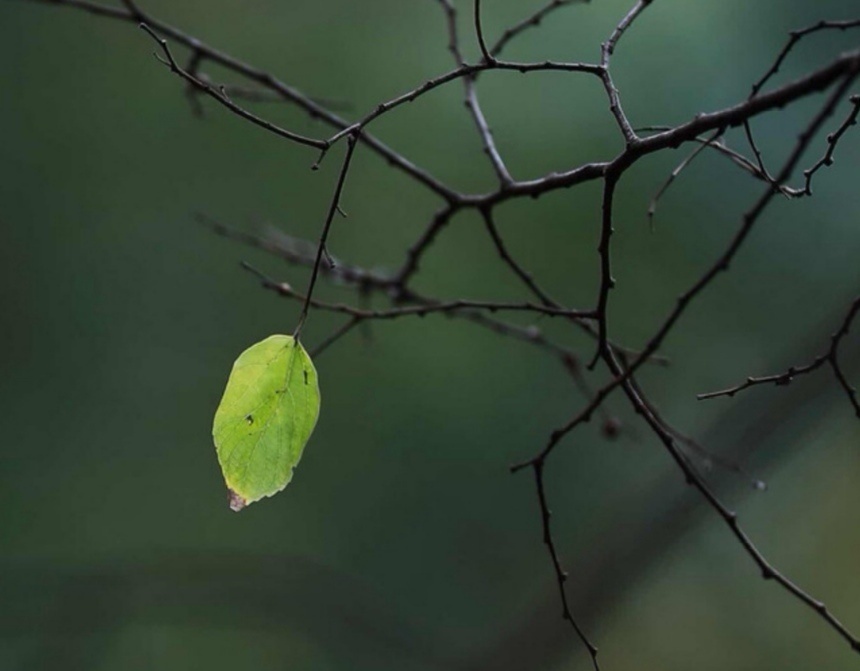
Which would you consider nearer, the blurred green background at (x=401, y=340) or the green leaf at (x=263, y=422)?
the green leaf at (x=263, y=422)

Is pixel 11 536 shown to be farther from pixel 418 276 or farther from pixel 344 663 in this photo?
pixel 418 276

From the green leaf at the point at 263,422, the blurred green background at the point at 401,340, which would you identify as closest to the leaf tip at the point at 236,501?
the green leaf at the point at 263,422

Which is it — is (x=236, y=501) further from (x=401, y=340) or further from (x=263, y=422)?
(x=401, y=340)

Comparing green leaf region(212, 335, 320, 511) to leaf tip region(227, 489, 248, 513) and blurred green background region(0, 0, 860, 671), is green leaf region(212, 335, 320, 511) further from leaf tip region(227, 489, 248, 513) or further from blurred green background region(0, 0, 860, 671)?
blurred green background region(0, 0, 860, 671)

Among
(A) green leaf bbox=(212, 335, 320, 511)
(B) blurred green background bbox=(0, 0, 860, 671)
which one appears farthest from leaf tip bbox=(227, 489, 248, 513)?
(B) blurred green background bbox=(0, 0, 860, 671)

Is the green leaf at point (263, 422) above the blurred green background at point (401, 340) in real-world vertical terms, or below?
below

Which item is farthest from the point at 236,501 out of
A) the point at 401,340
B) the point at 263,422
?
the point at 401,340

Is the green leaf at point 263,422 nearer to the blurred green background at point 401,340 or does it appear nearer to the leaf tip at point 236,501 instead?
the leaf tip at point 236,501
